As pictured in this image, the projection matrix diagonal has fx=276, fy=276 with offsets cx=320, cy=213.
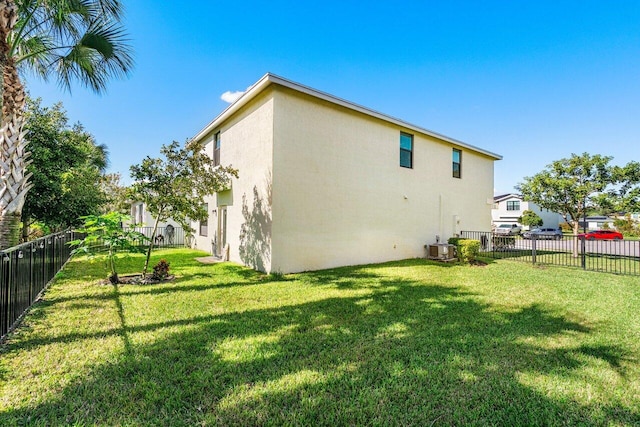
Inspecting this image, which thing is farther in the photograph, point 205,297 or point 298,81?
point 298,81

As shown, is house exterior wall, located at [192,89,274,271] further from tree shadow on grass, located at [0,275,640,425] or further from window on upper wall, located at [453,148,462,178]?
window on upper wall, located at [453,148,462,178]

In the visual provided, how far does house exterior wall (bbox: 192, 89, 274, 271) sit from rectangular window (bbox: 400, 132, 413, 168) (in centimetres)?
610

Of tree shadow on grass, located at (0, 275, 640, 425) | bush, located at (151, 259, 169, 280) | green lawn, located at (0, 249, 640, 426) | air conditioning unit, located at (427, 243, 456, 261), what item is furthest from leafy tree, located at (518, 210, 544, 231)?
bush, located at (151, 259, 169, 280)

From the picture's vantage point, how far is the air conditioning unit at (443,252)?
1153cm

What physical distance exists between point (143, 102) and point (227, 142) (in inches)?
215

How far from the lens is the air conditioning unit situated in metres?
11.5

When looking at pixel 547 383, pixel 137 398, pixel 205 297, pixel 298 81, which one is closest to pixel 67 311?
pixel 205 297

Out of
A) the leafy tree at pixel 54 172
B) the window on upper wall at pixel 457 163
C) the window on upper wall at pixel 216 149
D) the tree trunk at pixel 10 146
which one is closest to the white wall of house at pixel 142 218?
the leafy tree at pixel 54 172

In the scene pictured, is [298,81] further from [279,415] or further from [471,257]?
[471,257]

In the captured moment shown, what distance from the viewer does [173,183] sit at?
25.4ft

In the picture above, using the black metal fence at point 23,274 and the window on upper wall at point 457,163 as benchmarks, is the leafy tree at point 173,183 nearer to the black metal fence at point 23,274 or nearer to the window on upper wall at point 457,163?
the black metal fence at point 23,274

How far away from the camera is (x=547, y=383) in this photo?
2.79 meters

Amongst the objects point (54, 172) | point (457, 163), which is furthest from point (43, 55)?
point (457, 163)

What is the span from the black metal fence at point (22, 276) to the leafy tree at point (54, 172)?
4565 mm
